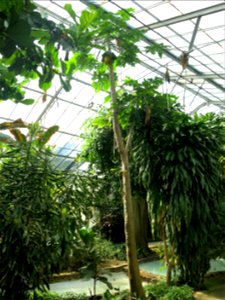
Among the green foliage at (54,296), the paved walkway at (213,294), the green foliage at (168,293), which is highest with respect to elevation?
the green foliage at (54,296)

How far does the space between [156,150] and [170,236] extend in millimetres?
1272

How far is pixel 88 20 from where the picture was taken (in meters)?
1.63

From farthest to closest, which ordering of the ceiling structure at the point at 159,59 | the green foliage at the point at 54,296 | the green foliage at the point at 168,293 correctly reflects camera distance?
the ceiling structure at the point at 159,59, the green foliage at the point at 168,293, the green foliage at the point at 54,296

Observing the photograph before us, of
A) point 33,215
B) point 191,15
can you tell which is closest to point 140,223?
point 33,215

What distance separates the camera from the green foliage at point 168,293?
3.95m

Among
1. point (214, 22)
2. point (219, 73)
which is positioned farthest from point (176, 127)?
point (219, 73)

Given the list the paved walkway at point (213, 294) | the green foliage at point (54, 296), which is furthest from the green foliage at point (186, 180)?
the green foliage at point (54, 296)

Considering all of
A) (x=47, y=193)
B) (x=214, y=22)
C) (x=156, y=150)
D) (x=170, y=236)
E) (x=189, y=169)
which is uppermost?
(x=214, y=22)

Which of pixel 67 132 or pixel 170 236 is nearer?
pixel 170 236

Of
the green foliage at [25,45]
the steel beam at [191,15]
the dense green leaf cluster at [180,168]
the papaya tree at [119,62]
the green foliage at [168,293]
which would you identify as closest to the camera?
the green foliage at [25,45]

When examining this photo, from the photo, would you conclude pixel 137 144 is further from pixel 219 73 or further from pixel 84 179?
pixel 219 73

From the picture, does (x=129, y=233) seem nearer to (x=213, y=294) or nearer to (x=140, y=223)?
(x=213, y=294)

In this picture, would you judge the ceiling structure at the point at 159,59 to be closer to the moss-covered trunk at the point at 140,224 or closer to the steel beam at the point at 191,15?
the steel beam at the point at 191,15

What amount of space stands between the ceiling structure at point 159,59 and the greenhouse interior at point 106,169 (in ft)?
0.24
